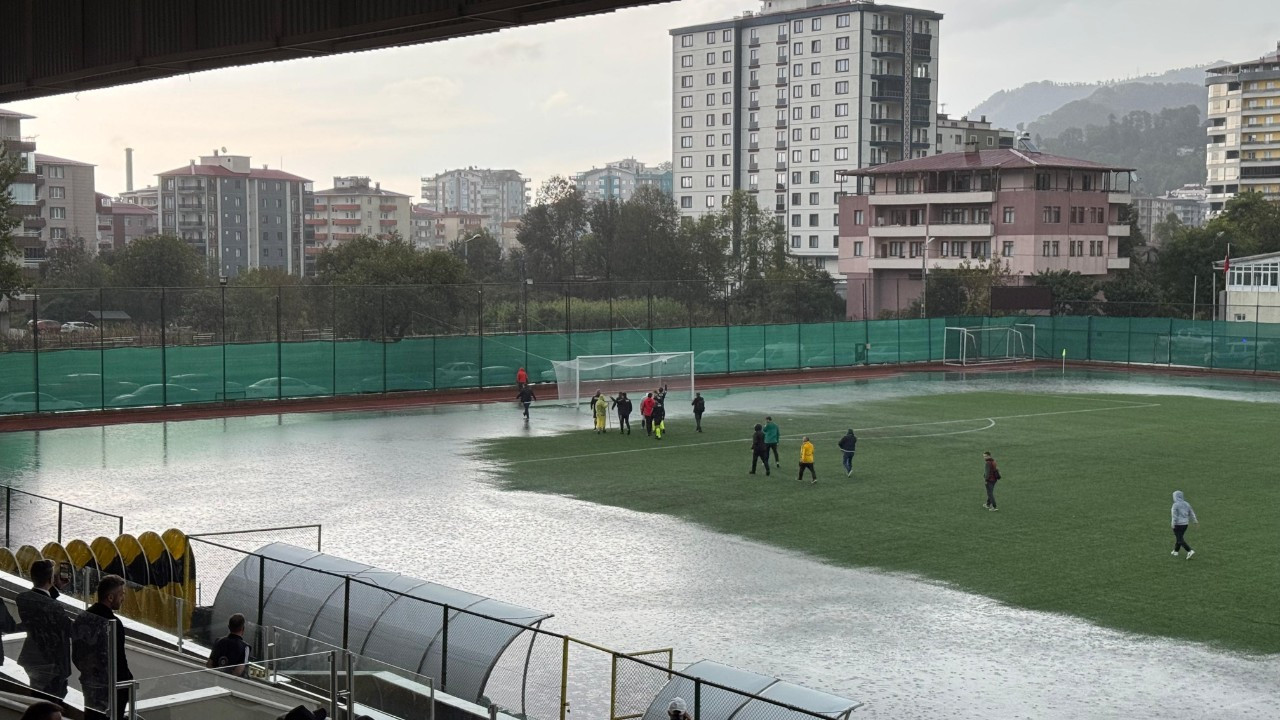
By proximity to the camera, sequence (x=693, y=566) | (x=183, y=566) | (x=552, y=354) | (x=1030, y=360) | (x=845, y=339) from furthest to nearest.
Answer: (x=1030, y=360) < (x=845, y=339) < (x=552, y=354) < (x=693, y=566) < (x=183, y=566)

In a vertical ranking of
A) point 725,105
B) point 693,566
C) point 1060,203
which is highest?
point 725,105

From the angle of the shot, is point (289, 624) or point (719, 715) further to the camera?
point (289, 624)

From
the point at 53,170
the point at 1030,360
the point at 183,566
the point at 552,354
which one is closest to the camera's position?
the point at 183,566

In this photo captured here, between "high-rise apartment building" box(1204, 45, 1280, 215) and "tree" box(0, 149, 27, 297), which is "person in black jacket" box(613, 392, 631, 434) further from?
"high-rise apartment building" box(1204, 45, 1280, 215)

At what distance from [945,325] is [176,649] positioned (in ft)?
200

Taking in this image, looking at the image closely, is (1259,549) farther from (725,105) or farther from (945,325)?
(725,105)

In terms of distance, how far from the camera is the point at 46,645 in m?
11.1

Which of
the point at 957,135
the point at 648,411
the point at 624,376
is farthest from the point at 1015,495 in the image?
the point at 957,135

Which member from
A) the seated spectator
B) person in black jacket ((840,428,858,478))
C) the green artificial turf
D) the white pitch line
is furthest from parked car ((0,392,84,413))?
the seated spectator

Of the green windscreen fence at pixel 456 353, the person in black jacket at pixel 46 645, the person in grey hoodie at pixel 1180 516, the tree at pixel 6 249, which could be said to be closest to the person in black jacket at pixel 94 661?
the person in black jacket at pixel 46 645

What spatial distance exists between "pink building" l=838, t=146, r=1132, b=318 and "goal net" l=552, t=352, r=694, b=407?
4308 cm

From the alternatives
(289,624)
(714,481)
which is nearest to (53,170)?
(714,481)

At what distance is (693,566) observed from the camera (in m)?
24.1

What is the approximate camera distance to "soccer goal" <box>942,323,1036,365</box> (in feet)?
237
